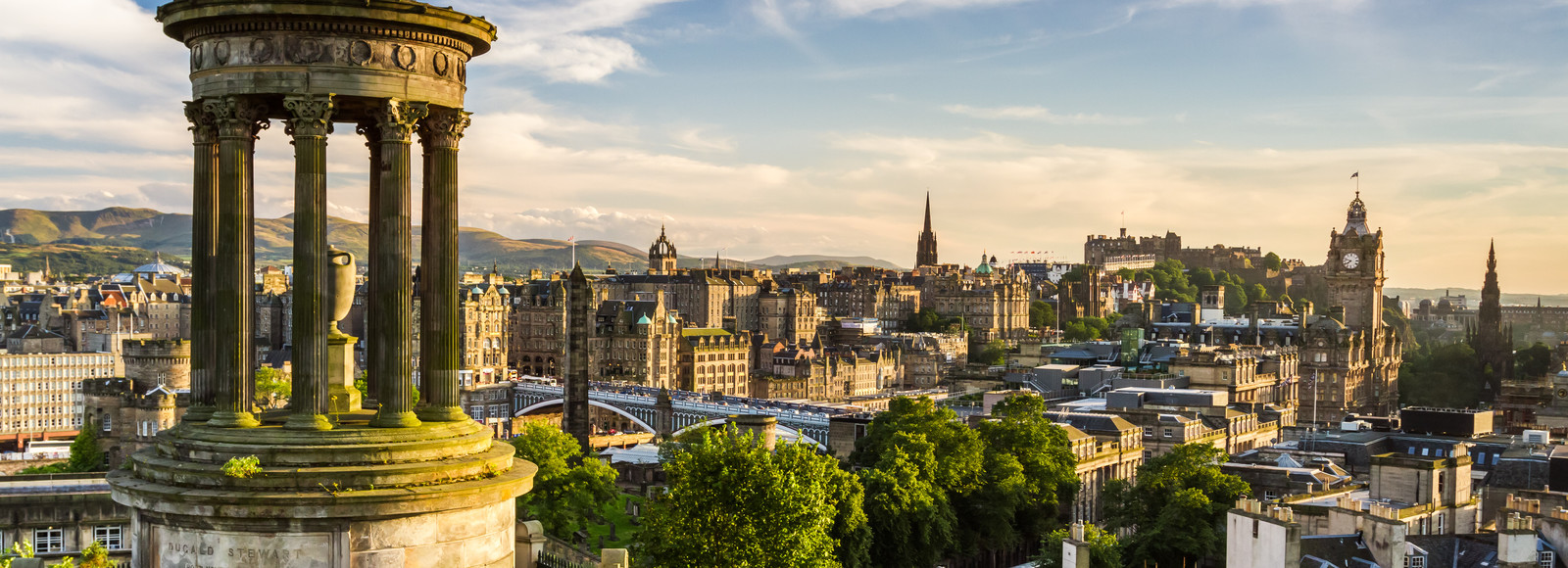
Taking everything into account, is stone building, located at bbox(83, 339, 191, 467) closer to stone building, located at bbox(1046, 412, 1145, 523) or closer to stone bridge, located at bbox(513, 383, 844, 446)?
stone bridge, located at bbox(513, 383, 844, 446)

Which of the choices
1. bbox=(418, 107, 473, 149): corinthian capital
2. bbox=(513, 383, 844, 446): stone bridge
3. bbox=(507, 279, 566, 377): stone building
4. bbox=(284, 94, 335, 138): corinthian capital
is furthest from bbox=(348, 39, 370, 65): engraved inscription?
bbox=(507, 279, 566, 377): stone building

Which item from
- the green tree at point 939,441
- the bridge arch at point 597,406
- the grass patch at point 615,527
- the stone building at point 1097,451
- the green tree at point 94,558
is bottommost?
the bridge arch at point 597,406

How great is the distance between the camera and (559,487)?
61969 millimetres

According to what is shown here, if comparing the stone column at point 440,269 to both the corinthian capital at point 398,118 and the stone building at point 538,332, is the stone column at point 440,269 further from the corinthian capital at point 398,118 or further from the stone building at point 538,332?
the stone building at point 538,332

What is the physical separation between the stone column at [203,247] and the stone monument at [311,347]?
22mm

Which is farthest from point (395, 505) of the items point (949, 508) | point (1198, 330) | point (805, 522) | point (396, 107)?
point (1198, 330)

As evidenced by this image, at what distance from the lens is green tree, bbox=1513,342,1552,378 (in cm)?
16300

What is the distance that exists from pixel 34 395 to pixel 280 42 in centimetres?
14418

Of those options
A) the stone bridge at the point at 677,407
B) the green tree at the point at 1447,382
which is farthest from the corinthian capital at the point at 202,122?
the green tree at the point at 1447,382

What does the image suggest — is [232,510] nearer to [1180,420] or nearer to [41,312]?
[1180,420]

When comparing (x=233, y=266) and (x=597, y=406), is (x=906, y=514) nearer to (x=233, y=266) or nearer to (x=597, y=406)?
(x=233, y=266)

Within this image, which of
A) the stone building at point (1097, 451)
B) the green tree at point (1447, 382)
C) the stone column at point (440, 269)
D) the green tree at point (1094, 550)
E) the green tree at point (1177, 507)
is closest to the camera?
the stone column at point (440, 269)

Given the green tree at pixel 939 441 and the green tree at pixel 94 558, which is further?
the green tree at pixel 939 441

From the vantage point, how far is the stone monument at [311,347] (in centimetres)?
1609
